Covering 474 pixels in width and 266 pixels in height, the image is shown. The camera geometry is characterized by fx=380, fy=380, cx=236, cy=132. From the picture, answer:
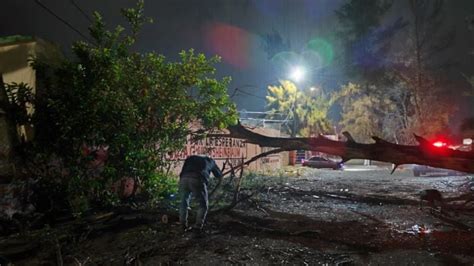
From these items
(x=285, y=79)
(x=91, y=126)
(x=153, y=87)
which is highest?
(x=285, y=79)

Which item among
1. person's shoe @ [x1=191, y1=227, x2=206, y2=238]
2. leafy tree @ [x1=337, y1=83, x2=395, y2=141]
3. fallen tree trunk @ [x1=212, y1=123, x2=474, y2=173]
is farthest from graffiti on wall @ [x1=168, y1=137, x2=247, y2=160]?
leafy tree @ [x1=337, y1=83, x2=395, y2=141]

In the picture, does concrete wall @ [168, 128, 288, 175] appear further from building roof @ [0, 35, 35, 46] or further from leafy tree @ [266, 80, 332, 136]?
leafy tree @ [266, 80, 332, 136]

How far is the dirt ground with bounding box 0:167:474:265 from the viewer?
5.43 meters

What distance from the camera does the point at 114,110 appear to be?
23.2ft

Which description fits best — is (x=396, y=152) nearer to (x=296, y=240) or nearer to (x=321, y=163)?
(x=296, y=240)

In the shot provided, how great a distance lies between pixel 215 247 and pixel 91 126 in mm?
3215

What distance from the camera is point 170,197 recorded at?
1032 cm

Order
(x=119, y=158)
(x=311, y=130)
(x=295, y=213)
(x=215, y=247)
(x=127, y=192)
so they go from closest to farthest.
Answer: (x=215, y=247)
(x=119, y=158)
(x=295, y=213)
(x=127, y=192)
(x=311, y=130)

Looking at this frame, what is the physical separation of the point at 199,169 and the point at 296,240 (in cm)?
210

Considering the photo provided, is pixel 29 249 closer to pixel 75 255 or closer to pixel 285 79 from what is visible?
pixel 75 255

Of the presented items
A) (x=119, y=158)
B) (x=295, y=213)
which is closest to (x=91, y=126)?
(x=119, y=158)

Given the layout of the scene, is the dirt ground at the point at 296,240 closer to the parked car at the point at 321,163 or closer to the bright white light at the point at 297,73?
the parked car at the point at 321,163

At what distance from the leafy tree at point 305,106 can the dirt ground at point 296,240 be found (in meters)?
29.3

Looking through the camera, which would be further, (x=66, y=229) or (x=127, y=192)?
(x=127, y=192)
